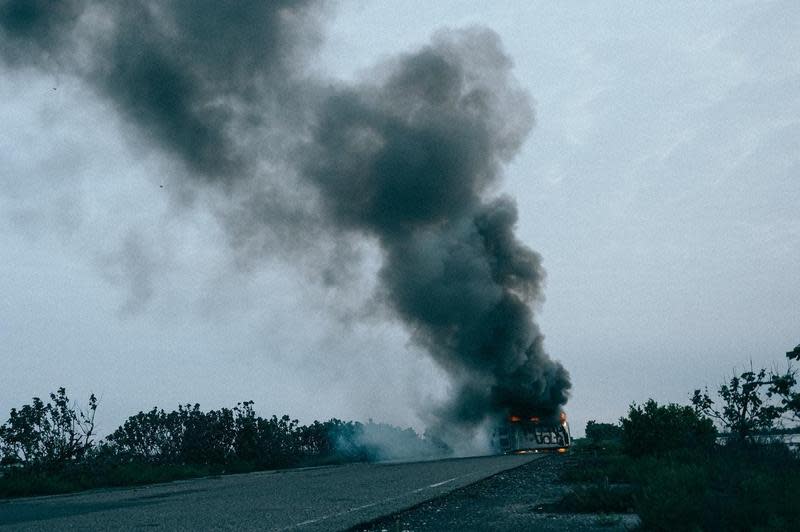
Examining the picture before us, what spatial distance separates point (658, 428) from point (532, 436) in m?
24.5

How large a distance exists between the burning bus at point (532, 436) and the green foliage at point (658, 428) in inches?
912

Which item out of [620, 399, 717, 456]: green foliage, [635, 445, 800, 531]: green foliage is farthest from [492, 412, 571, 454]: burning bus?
[635, 445, 800, 531]: green foliage

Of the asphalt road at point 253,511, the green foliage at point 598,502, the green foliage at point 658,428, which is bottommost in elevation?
the green foliage at point 598,502

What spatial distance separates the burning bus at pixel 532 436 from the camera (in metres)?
40.9

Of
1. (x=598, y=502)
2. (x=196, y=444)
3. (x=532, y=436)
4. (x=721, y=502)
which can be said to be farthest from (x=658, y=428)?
(x=196, y=444)

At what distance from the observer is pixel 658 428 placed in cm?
1756

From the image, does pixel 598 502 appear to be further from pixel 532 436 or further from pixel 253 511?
pixel 532 436

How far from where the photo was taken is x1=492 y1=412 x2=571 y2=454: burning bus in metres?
40.9

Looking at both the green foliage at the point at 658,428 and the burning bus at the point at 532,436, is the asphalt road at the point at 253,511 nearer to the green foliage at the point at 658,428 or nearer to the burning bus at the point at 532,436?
the green foliage at the point at 658,428

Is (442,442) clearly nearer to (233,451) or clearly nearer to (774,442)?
(233,451)

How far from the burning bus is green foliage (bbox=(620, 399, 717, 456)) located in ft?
76.0

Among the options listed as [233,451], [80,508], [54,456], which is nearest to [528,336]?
[233,451]

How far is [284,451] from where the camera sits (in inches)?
1890

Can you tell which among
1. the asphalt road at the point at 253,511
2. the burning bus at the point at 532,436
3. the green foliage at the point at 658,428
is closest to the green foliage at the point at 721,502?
the asphalt road at the point at 253,511
